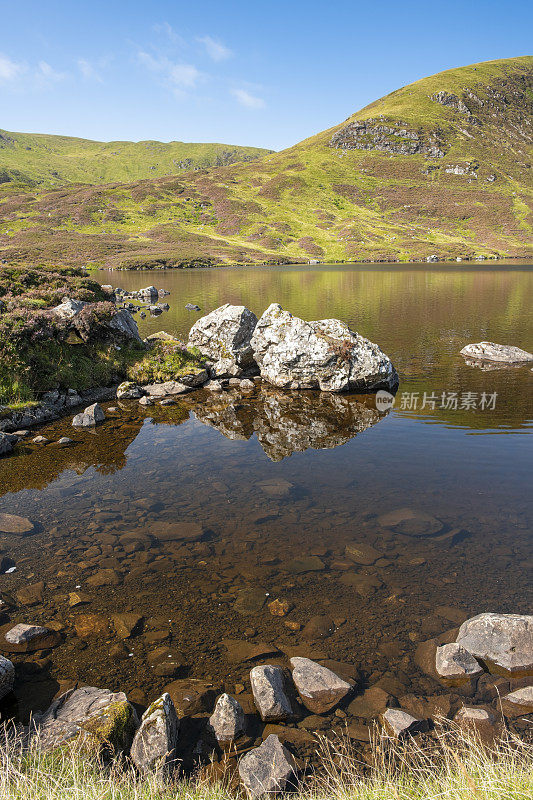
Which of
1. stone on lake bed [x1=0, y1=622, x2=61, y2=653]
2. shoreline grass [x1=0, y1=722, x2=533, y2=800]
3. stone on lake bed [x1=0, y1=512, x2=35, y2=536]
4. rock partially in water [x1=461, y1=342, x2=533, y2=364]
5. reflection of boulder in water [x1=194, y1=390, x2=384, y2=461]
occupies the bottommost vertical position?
stone on lake bed [x1=0, y1=512, x2=35, y2=536]

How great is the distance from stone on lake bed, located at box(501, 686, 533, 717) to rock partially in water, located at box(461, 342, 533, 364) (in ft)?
96.4

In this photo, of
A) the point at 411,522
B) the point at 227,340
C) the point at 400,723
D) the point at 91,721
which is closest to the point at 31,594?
the point at 91,721

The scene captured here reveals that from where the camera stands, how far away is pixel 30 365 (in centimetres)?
2388

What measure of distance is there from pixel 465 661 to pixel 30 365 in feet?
80.0

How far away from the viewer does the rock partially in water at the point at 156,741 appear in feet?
20.1

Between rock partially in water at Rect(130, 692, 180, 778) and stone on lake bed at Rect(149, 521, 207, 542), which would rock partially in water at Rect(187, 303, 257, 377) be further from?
rock partially in water at Rect(130, 692, 180, 778)

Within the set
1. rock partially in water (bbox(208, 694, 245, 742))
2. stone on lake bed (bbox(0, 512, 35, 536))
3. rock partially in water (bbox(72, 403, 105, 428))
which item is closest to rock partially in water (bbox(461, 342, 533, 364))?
rock partially in water (bbox(72, 403, 105, 428))

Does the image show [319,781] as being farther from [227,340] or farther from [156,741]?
[227,340]

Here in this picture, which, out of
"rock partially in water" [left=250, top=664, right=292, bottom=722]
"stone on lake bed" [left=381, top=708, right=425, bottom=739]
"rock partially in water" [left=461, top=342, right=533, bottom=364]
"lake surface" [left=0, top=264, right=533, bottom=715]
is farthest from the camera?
"rock partially in water" [left=461, top=342, right=533, bottom=364]

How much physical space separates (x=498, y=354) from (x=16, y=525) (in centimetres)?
3341

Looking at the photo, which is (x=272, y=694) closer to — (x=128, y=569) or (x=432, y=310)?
(x=128, y=569)

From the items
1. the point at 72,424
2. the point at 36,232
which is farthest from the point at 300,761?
the point at 36,232

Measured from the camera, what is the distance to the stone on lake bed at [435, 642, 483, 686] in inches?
306

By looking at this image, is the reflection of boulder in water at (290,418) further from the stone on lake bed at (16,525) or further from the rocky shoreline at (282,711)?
the rocky shoreline at (282,711)
